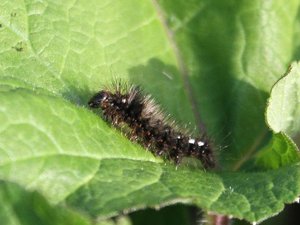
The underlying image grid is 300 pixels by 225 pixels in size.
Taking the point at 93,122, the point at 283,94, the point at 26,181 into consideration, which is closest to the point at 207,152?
the point at 283,94

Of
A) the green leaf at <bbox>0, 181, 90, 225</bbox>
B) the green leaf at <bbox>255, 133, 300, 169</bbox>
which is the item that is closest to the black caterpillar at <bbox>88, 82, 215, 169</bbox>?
the green leaf at <bbox>255, 133, 300, 169</bbox>

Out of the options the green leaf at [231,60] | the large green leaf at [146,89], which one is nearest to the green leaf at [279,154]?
the large green leaf at [146,89]

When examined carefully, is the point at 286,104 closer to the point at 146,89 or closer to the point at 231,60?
the point at 231,60

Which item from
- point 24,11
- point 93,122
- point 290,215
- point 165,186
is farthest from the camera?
point 290,215

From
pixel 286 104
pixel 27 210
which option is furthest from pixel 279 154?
pixel 27 210

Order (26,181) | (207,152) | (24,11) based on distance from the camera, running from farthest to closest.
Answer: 1. (207,152)
2. (24,11)
3. (26,181)

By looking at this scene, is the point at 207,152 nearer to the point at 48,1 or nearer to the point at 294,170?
the point at 294,170
